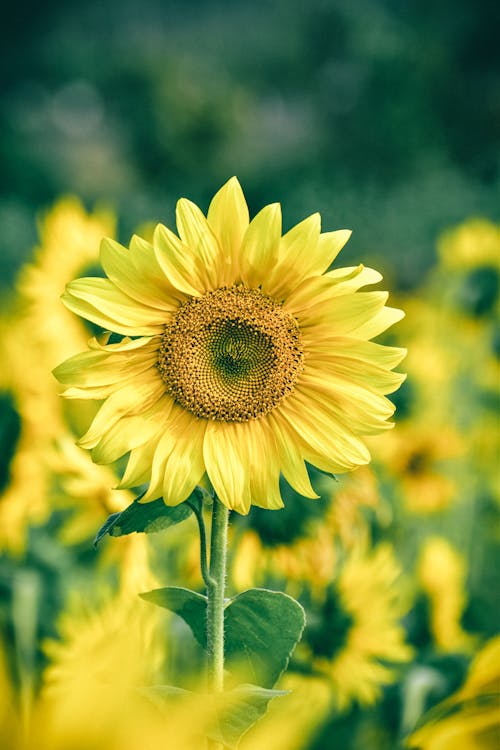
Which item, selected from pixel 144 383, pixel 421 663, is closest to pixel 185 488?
pixel 144 383

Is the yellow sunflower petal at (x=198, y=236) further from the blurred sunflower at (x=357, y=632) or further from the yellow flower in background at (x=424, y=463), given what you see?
the yellow flower in background at (x=424, y=463)

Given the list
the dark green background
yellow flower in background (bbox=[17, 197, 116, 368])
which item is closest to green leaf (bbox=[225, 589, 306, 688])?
yellow flower in background (bbox=[17, 197, 116, 368])

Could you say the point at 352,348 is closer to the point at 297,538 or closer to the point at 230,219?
the point at 230,219

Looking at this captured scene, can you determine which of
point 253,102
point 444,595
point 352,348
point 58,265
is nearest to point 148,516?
point 352,348

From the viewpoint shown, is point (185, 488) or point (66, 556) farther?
point (66, 556)

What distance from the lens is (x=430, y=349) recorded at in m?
1.55

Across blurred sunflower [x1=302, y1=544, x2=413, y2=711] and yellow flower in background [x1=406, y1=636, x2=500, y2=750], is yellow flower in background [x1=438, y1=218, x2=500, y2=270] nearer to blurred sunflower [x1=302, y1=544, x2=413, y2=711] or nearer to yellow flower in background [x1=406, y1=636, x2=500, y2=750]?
blurred sunflower [x1=302, y1=544, x2=413, y2=711]

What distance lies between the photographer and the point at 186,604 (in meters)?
0.45

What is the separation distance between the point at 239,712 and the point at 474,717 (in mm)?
99

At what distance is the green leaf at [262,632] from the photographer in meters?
0.42

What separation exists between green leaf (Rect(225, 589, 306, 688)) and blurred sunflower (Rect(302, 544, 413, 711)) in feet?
1.10

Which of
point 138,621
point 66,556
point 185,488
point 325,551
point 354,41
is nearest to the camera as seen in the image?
point 185,488

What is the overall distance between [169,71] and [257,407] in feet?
32.2

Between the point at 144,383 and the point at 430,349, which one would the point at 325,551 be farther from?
the point at 430,349
